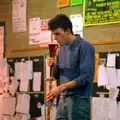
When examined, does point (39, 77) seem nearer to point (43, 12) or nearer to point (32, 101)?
point (32, 101)

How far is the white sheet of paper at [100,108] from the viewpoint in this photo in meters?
3.20

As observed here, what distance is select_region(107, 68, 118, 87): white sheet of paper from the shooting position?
316cm

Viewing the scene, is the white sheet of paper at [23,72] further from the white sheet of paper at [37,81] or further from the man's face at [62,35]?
the man's face at [62,35]

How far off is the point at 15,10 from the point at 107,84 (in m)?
1.59

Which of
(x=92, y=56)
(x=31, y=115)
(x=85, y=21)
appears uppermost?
(x=85, y=21)

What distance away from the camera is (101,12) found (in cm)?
327

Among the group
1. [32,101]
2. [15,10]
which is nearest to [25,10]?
[15,10]

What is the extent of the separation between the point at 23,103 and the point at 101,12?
1.48 m

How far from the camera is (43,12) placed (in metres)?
3.81

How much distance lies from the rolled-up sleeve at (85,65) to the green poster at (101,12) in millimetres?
767

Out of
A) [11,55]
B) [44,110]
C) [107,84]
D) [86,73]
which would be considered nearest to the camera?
[86,73]

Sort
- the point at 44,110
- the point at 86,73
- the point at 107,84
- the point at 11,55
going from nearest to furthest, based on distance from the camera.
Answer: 1. the point at 86,73
2. the point at 107,84
3. the point at 44,110
4. the point at 11,55

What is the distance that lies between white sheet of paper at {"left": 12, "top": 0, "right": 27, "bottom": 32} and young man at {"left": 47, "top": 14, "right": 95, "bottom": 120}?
1412mm

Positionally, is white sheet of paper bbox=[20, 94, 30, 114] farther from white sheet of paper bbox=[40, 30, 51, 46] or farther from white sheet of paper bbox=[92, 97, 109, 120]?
white sheet of paper bbox=[92, 97, 109, 120]
